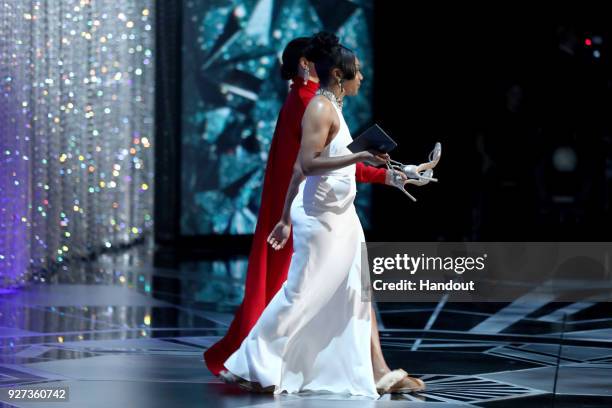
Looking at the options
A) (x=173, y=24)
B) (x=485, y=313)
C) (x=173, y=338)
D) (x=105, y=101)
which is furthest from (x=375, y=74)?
(x=173, y=338)

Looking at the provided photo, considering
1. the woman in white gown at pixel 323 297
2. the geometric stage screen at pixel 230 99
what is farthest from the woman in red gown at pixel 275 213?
the geometric stage screen at pixel 230 99

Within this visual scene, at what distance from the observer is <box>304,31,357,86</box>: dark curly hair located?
15.9 feet

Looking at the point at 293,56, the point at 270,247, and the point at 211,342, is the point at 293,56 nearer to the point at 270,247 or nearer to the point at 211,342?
the point at 270,247

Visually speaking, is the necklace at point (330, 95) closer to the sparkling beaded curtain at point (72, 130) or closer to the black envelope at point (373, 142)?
the black envelope at point (373, 142)

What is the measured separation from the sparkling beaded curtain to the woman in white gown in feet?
13.6

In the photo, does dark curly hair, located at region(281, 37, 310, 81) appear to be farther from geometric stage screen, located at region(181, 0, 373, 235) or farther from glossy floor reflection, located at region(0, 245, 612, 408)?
geometric stage screen, located at region(181, 0, 373, 235)

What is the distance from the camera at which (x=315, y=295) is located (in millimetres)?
4852

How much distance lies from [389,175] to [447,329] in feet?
8.17

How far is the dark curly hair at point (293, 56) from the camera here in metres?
5.23

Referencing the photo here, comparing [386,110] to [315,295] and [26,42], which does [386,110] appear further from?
[315,295]

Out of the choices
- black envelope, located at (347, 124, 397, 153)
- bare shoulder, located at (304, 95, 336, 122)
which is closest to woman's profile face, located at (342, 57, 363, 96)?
bare shoulder, located at (304, 95, 336, 122)

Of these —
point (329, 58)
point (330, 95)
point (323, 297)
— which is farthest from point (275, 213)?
point (329, 58)

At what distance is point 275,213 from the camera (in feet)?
17.5

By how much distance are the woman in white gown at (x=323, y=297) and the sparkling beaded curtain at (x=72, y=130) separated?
413 cm
